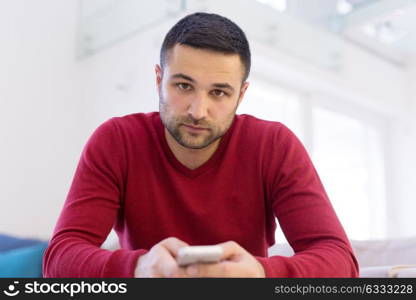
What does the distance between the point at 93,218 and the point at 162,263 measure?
32cm

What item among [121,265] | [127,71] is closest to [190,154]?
[121,265]

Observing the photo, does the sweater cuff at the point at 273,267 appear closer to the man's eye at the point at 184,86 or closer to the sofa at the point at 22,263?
the man's eye at the point at 184,86

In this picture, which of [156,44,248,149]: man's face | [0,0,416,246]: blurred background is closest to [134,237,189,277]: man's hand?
[156,44,248,149]: man's face

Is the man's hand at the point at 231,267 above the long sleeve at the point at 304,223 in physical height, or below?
below

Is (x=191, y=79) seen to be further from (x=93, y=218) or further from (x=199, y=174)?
(x=93, y=218)

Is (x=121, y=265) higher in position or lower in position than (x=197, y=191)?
lower

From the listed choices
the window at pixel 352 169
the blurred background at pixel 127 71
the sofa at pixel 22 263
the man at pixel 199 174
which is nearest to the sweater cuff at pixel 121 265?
the man at pixel 199 174

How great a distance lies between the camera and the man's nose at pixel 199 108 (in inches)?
42.6

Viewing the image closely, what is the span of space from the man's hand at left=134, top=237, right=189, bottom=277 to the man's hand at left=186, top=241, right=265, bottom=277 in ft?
0.07

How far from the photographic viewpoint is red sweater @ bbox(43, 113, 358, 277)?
3.49ft

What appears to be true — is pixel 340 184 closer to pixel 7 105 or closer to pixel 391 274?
pixel 7 105

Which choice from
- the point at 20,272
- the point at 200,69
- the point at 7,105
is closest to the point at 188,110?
the point at 200,69

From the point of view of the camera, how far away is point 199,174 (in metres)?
1.19

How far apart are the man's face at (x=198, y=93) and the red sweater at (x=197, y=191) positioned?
92 mm
